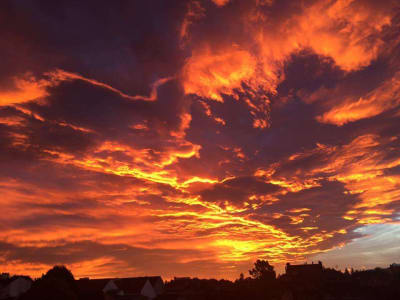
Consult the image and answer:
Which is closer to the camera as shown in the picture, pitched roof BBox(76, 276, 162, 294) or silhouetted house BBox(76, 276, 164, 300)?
silhouetted house BBox(76, 276, 164, 300)

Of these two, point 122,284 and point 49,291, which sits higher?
point 122,284

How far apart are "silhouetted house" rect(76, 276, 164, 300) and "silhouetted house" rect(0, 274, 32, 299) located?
16.2 metres

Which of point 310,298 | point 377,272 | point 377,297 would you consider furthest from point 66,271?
point 377,272

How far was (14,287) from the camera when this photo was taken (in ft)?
247

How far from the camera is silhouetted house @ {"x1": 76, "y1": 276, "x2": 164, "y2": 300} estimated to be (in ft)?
202

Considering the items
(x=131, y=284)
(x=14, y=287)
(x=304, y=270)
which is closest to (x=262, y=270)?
(x=304, y=270)

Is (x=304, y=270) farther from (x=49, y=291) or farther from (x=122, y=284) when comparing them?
(x=49, y=291)

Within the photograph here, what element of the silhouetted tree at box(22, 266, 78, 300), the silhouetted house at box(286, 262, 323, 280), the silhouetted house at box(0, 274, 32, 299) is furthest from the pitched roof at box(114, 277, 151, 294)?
the silhouetted house at box(286, 262, 323, 280)

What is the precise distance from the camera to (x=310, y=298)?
192 feet

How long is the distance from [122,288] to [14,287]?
26.6 meters

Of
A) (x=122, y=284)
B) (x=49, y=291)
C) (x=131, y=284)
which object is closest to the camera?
(x=49, y=291)

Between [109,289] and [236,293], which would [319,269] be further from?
[109,289]

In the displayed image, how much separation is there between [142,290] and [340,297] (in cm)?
4042

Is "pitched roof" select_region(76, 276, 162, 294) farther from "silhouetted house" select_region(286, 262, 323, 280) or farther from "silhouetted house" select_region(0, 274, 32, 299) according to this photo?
"silhouetted house" select_region(286, 262, 323, 280)
